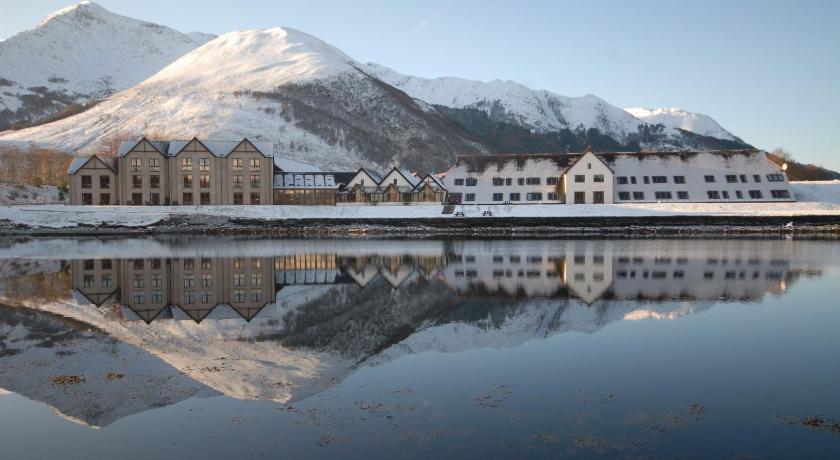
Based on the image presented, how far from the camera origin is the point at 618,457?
27.9 feet

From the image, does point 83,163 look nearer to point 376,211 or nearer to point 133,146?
point 133,146

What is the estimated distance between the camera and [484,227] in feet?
209

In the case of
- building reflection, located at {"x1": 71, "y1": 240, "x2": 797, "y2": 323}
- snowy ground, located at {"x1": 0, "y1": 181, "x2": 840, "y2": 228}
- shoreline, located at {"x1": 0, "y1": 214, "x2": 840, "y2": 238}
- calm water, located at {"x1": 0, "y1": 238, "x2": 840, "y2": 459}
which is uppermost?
snowy ground, located at {"x1": 0, "y1": 181, "x2": 840, "y2": 228}

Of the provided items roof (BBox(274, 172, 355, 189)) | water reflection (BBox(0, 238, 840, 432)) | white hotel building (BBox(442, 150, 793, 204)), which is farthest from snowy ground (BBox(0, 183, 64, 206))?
white hotel building (BBox(442, 150, 793, 204))

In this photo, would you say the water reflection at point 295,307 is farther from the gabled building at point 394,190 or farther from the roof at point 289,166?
the roof at point 289,166

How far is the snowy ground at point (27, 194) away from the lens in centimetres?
9219

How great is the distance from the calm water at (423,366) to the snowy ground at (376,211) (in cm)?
4031

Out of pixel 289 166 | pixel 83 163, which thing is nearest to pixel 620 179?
pixel 289 166

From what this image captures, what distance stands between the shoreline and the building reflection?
67.0 ft

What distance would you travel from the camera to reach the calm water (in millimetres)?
9289

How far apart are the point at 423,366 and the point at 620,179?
228 ft

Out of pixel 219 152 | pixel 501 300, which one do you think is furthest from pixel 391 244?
pixel 219 152

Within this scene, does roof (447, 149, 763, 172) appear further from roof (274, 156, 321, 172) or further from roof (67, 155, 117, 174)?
roof (67, 155, 117, 174)

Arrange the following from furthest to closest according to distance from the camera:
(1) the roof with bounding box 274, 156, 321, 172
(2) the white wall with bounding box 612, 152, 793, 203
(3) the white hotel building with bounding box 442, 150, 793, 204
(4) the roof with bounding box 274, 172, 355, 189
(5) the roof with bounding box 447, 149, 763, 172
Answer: (1) the roof with bounding box 274, 156, 321, 172 < (4) the roof with bounding box 274, 172, 355, 189 < (5) the roof with bounding box 447, 149, 763, 172 < (3) the white hotel building with bounding box 442, 150, 793, 204 < (2) the white wall with bounding box 612, 152, 793, 203
